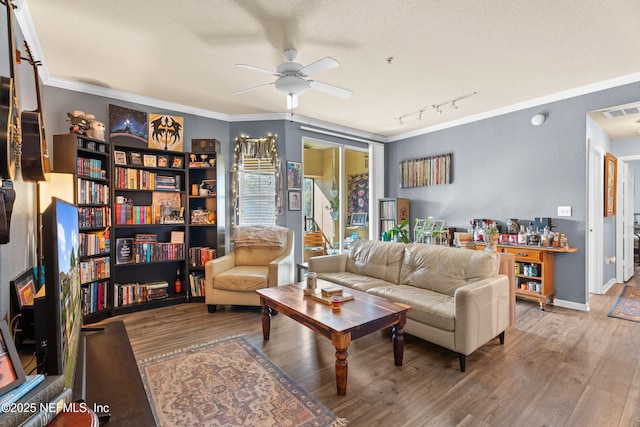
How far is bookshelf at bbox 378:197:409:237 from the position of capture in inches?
218

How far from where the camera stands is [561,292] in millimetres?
3814

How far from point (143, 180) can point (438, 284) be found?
3663mm

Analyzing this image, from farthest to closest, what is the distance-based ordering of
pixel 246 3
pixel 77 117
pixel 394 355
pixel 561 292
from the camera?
pixel 561 292, pixel 77 117, pixel 394 355, pixel 246 3

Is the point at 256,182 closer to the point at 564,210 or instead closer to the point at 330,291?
the point at 330,291

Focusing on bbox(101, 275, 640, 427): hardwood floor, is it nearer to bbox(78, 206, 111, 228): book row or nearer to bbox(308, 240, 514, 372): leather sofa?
bbox(308, 240, 514, 372): leather sofa

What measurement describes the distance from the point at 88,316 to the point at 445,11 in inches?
174

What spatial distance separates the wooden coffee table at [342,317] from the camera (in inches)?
78.0

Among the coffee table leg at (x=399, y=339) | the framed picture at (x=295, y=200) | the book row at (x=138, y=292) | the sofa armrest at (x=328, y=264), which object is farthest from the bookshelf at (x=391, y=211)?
the book row at (x=138, y=292)

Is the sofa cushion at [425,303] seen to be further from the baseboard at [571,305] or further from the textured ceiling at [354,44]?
the textured ceiling at [354,44]

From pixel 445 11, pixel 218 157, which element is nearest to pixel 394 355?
pixel 445 11

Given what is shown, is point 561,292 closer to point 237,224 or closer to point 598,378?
point 598,378

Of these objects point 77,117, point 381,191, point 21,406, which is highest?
→ point 77,117

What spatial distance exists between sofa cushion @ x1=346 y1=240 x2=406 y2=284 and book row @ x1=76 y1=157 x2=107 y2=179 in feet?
10.2

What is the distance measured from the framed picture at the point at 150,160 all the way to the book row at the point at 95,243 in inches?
37.0
